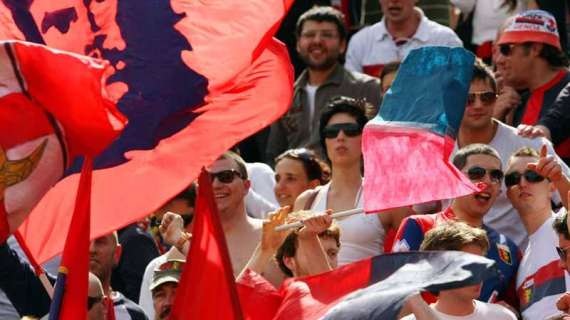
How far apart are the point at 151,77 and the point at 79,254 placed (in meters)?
1.00

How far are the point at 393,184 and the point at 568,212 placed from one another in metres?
0.92

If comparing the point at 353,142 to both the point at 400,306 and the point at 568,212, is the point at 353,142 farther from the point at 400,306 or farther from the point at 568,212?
the point at 400,306

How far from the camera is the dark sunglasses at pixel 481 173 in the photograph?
9695 mm

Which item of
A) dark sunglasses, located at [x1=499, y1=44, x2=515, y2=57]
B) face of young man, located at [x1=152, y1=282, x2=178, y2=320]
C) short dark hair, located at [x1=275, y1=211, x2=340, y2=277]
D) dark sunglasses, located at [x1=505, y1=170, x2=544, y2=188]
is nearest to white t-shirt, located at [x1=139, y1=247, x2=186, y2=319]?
face of young man, located at [x1=152, y1=282, x2=178, y2=320]

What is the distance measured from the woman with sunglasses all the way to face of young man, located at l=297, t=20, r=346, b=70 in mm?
1453

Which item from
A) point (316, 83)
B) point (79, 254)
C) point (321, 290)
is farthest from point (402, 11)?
point (79, 254)

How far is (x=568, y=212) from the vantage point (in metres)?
8.52

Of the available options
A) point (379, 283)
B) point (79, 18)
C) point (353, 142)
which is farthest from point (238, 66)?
point (353, 142)

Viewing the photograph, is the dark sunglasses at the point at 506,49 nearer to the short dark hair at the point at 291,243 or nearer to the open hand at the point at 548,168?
the open hand at the point at 548,168

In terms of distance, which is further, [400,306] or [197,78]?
[197,78]

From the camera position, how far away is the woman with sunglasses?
11.0 meters

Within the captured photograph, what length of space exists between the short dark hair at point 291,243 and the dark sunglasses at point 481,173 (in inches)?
34.7

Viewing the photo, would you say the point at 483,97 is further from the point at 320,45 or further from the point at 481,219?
the point at 320,45

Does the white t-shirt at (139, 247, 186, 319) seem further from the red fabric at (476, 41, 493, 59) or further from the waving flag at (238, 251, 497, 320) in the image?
the red fabric at (476, 41, 493, 59)
